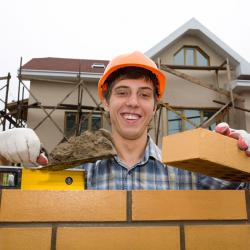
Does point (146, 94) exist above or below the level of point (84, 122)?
below

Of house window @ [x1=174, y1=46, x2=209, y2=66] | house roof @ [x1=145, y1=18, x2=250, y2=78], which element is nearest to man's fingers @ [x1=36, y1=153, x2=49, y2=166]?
house roof @ [x1=145, y1=18, x2=250, y2=78]

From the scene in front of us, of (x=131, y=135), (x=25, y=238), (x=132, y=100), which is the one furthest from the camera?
(x=131, y=135)

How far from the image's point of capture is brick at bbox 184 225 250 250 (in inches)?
57.8

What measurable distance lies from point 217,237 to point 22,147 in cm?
113

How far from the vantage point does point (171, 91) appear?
10133 mm

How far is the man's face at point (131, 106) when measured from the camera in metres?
2.45

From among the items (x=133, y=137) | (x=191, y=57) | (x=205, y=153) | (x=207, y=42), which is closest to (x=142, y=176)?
(x=133, y=137)

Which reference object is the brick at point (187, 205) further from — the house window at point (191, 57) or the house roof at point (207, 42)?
the house window at point (191, 57)

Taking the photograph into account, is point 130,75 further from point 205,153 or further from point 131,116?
point 205,153

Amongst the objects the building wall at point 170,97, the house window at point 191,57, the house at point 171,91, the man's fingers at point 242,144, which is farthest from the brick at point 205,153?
the house window at point 191,57

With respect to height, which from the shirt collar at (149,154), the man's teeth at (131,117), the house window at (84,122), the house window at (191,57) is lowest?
the shirt collar at (149,154)

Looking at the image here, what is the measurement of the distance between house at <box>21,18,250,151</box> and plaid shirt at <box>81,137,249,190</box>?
651 centimetres

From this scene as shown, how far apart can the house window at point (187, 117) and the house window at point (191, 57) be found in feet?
6.25

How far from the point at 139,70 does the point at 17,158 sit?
3.87ft
